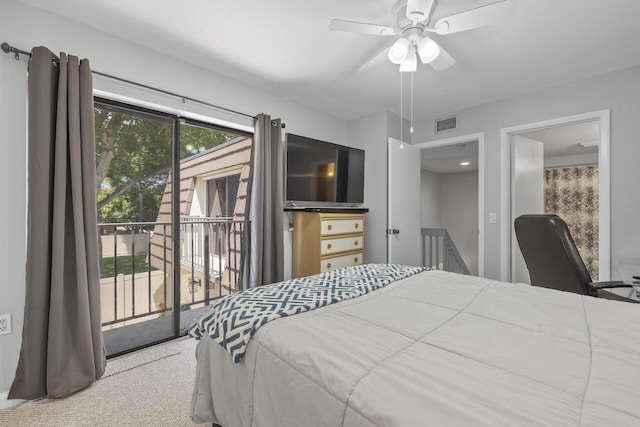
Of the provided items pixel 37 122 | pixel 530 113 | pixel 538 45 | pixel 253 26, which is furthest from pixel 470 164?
pixel 37 122

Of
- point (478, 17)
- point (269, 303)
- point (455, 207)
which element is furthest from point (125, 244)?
point (455, 207)

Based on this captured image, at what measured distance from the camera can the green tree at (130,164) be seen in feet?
7.77

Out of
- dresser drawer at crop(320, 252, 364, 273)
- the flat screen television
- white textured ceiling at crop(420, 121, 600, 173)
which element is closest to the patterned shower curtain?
white textured ceiling at crop(420, 121, 600, 173)

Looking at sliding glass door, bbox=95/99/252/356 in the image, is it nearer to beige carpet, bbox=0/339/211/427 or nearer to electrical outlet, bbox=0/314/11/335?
beige carpet, bbox=0/339/211/427

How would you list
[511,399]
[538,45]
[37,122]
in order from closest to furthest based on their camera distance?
1. [511,399]
2. [37,122]
3. [538,45]

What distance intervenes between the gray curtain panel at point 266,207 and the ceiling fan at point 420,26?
1.32 m

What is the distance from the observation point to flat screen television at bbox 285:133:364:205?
3.26 m

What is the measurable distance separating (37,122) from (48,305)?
112cm

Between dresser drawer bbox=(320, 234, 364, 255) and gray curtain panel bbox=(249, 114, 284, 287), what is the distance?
0.46m

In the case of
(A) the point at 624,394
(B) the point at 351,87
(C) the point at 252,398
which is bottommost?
(C) the point at 252,398

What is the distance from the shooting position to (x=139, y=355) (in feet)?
7.56

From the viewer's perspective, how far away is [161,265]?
124 inches

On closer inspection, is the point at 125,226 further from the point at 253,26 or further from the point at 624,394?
the point at 624,394

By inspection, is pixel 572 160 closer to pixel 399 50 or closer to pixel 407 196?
pixel 407 196
